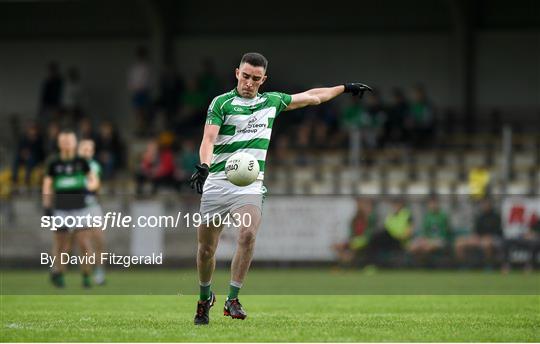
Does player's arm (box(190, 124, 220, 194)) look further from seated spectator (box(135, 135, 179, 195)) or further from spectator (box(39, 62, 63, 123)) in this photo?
spectator (box(39, 62, 63, 123))

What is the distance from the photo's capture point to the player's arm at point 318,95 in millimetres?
11305

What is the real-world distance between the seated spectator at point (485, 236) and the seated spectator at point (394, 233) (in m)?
0.98

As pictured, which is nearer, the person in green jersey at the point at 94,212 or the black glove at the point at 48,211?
the black glove at the point at 48,211

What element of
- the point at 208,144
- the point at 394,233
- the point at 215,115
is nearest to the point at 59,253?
the point at 394,233

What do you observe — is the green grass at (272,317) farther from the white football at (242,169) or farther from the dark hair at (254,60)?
the dark hair at (254,60)

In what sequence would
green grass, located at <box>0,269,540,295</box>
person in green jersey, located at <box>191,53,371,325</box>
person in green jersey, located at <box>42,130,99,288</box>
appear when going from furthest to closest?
person in green jersey, located at <box>42,130,99,288</box>, green grass, located at <box>0,269,540,295</box>, person in green jersey, located at <box>191,53,371,325</box>

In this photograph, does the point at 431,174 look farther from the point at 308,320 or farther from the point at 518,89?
the point at 308,320

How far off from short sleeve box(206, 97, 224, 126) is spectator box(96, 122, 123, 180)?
1761 cm

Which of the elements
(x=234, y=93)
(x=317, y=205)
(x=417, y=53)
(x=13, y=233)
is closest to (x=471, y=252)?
(x=317, y=205)

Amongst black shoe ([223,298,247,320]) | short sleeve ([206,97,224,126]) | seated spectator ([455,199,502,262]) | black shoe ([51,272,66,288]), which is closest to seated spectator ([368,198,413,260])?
seated spectator ([455,199,502,262])

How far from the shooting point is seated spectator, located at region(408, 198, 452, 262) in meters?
22.6

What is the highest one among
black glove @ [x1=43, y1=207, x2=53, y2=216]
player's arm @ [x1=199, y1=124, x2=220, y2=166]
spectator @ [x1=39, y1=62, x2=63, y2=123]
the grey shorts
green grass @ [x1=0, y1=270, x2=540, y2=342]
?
spectator @ [x1=39, y1=62, x2=63, y2=123]

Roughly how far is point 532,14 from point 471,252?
10.8m

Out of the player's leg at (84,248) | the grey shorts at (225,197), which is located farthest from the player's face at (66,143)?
the grey shorts at (225,197)
